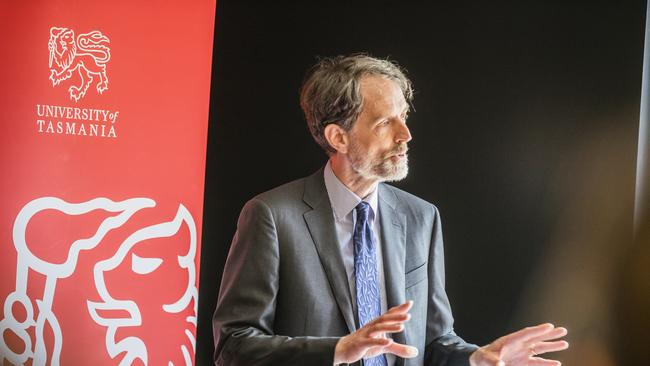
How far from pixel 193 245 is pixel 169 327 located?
1.24 ft

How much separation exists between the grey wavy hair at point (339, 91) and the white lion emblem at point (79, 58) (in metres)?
0.94

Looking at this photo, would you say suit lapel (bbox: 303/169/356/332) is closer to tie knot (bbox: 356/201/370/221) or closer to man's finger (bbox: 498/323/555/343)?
tie knot (bbox: 356/201/370/221)

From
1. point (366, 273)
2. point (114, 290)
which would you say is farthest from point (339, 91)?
point (114, 290)

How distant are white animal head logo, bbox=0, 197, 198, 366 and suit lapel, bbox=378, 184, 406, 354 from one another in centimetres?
97

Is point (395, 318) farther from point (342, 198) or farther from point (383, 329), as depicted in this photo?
point (342, 198)

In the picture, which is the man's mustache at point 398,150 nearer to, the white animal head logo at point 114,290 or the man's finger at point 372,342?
the man's finger at point 372,342

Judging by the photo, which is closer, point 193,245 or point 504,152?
point 193,245

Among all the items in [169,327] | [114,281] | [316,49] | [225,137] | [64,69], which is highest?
[316,49]

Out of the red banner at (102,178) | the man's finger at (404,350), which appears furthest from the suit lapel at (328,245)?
the red banner at (102,178)

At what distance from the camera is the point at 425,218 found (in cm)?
285

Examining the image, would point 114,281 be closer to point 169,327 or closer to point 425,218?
point 169,327

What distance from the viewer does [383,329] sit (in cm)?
207

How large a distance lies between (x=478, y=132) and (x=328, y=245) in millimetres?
1234

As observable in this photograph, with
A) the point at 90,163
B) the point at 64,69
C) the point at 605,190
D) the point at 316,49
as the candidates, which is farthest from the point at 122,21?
the point at 605,190
